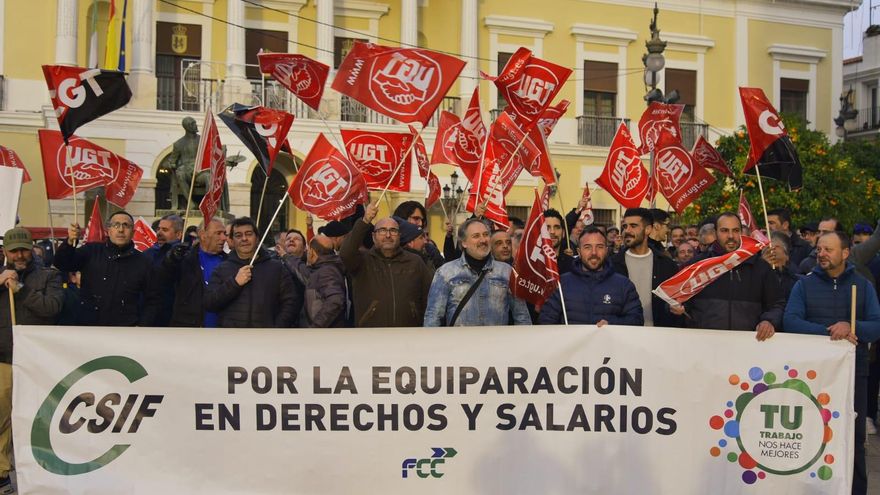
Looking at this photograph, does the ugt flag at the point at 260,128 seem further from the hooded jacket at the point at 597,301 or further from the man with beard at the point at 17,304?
the hooded jacket at the point at 597,301

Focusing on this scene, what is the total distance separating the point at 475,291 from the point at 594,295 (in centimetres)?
75

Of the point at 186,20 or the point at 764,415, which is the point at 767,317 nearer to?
the point at 764,415

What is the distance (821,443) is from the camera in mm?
6109

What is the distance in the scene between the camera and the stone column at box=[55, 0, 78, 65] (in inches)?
997

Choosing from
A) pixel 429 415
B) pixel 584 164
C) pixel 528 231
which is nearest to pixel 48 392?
pixel 429 415

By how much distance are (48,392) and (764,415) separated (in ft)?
13.7

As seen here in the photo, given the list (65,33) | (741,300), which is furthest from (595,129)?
(741,300)

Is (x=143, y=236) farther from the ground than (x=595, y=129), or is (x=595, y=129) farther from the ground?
(x=595, y=129)

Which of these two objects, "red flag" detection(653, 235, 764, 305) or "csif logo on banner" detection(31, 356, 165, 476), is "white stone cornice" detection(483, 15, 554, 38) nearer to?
"red flag" detection(653, 235, 764, 305)

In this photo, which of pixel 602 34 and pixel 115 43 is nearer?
pixel 115 43

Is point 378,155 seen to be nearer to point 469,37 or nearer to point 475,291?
point 475,291

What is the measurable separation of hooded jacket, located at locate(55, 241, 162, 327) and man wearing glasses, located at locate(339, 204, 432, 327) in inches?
67.8

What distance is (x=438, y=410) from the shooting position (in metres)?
6.17

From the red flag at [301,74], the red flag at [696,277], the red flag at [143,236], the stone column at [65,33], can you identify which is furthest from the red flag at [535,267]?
the stone column at [65,33]
